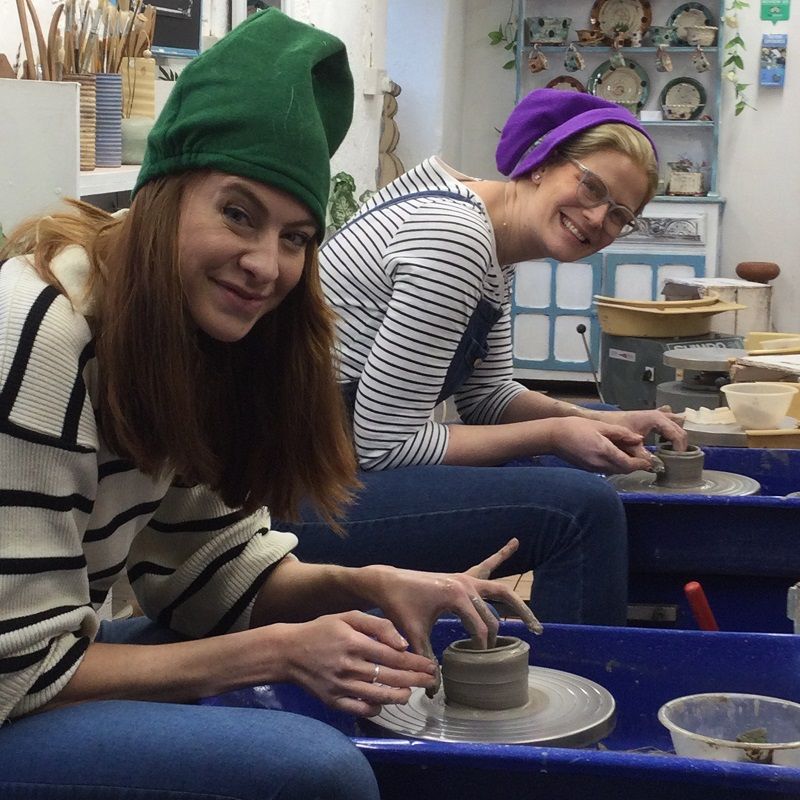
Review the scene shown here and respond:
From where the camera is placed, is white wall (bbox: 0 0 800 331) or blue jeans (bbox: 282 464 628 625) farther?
white wall (bbox: 0 0 800 331)

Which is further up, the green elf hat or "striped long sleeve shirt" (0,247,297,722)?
the green elf hat

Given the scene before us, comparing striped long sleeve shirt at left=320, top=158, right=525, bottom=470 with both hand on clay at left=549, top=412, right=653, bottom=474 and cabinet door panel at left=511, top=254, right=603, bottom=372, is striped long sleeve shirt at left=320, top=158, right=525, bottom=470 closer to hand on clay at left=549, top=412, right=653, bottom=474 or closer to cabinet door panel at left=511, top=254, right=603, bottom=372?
hand on clay at left=549, top=412, right=653, bottom=474

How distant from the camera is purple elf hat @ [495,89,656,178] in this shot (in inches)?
90.8

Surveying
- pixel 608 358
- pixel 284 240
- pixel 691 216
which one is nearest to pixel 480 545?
pixel 284 240

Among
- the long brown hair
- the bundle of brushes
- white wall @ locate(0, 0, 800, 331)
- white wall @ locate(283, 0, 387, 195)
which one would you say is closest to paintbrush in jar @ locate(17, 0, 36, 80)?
the bundle of brushes

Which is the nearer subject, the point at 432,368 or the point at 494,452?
the point at 432,368

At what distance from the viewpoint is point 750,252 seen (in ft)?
22.7

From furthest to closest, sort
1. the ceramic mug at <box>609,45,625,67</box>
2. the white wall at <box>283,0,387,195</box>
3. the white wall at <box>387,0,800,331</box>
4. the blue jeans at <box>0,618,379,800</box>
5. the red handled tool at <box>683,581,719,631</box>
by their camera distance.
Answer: the ceramic mug at <box>609,45,625,67</box> < the white wall at <box>387,0,800,331</box> < the white wall at <box>283,0,387,195</box> < the red handled tool at <box>683,581,719,631</box> < the blue jeans at <box>0,618,379,800</box>

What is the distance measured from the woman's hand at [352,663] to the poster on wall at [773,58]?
20.1ft

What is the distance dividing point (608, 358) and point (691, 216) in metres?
2.70

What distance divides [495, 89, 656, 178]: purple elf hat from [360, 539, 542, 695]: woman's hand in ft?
3.64

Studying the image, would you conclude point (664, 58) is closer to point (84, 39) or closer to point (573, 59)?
point (573, 59)

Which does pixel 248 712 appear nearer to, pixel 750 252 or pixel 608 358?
pixel 608 358

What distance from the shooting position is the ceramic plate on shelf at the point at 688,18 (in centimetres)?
673
